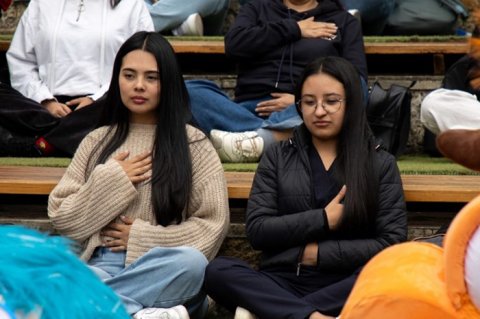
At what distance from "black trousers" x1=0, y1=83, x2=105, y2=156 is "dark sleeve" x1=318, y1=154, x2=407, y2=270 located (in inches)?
58.4

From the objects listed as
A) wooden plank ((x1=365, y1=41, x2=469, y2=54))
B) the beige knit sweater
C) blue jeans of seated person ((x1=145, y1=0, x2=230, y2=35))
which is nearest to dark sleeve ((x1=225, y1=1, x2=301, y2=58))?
wooden plank ((x1=365, y1=41, x2=469, y2=54))

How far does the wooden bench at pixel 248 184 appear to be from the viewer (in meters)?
4.43

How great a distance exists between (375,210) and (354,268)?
0.76 feet

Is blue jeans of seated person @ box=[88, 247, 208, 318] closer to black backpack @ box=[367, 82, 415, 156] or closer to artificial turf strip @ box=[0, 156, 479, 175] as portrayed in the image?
artificial turf strip @ box=[0, 156, 479, 175]

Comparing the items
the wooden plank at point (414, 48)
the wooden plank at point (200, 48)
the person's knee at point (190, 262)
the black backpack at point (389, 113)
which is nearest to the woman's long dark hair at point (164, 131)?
the person's knee at point (190, 262)

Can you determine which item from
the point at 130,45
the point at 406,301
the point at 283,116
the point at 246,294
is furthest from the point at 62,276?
the point at 283,116

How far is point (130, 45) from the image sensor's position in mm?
4504

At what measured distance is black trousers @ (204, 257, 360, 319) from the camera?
3.99 m

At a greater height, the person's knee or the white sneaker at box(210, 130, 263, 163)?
the white sneaker at box(210, 130, 263, 163)

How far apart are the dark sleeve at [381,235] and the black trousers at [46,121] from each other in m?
1.48

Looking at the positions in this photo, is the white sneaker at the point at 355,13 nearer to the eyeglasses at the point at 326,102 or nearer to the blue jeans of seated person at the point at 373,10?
the blue jeans of seated person at the point at 373,10

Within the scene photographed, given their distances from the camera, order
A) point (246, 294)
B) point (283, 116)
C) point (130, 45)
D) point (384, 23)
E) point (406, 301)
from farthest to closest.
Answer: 1. point (384, 23)
2. point (283, 116)
3. point (130, 45)
4. point (246, 294)
5. point (406, 301)

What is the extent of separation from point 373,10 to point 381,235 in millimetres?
2367

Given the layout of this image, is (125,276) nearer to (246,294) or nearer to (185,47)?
(246,294)
